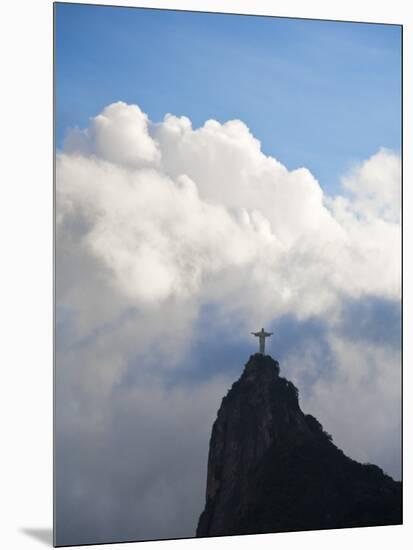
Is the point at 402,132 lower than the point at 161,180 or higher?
higher

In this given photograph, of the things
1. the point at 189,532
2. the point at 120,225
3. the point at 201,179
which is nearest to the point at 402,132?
the point at 201,179

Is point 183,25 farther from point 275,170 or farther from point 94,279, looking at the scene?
point 94,279

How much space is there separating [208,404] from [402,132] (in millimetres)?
2484

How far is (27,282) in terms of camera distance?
8.20 m

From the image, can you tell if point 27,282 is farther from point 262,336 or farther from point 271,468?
point 271,468

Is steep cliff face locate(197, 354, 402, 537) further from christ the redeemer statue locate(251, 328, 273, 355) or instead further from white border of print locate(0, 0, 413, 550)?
white border of print locate(0, 0, 413, 550)

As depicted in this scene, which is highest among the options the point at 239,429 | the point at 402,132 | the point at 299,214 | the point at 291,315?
the point at 402,132

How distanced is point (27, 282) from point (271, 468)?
2.20 meters

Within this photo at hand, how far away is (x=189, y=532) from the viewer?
27.4 ft

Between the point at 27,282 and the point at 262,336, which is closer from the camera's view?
the point at 27,282

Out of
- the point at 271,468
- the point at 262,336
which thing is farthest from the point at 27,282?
the point at 271,468

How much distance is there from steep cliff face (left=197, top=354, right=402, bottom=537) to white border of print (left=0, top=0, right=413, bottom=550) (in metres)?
0.26

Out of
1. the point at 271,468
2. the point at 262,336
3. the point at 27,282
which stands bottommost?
the point at 271,468

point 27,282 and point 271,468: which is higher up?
point 27,282
